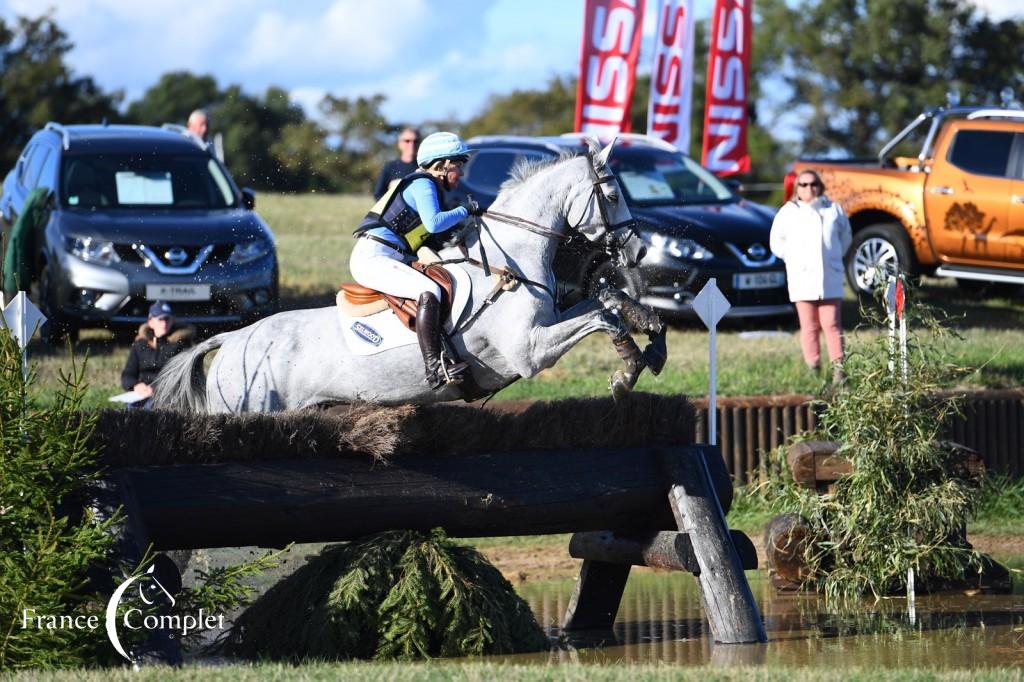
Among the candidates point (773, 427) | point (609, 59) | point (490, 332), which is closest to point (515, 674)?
point (490, 332)

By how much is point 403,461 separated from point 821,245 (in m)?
6.30

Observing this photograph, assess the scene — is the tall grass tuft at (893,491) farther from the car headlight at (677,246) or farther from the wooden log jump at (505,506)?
the car headlight at (677,246)

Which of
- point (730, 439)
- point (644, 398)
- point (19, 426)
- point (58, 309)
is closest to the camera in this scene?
point (19, 426)

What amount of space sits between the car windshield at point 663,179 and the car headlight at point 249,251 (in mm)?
3983

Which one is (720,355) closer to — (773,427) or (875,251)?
(773,427)

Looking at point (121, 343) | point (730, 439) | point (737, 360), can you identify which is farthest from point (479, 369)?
point (121, 343)

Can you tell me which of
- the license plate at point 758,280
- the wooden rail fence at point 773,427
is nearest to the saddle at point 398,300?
the wooden rail fence at point 773,427

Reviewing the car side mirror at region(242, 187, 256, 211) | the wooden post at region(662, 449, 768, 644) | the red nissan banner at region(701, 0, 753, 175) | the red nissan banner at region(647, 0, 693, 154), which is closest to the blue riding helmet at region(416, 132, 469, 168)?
the wooden post at region(662, 449, 768, 644)

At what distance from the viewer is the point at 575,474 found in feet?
26.5

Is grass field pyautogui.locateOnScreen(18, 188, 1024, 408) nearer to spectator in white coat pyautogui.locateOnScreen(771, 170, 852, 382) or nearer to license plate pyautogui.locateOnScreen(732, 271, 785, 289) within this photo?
license plate pyautogui.locateOnScreen(732, 271, 785, 289)

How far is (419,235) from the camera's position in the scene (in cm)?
878

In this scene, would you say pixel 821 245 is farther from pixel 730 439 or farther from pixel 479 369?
pixel 479 369

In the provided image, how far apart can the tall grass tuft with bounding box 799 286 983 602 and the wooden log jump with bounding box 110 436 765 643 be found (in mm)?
1335

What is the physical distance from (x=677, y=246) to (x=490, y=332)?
24.6 ft
